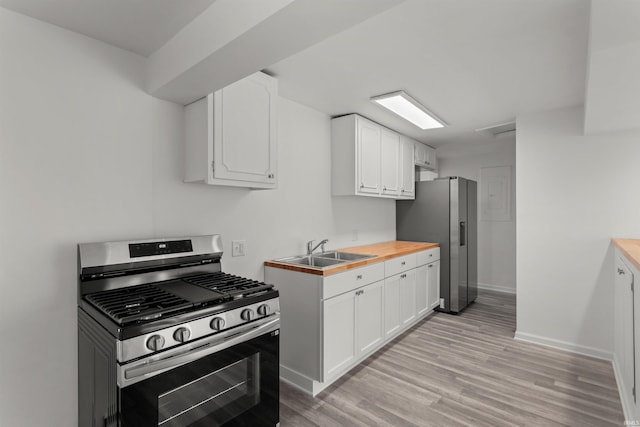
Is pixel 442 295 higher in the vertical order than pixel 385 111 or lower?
lower

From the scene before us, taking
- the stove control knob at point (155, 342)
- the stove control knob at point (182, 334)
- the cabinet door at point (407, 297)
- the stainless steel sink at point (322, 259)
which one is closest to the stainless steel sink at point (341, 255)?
the stainless steel sink at point (322, 259)

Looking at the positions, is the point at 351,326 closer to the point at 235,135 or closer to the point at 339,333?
the point at 339,333

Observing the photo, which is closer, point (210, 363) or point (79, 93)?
point (210, 363)

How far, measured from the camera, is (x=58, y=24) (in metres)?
1.65

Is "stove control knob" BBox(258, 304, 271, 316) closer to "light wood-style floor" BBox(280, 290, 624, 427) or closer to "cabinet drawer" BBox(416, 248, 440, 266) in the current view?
"light wood-style floor" BBox(280, 290, 624, 427)

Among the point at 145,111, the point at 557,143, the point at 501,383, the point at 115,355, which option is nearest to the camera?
the point at 115,355

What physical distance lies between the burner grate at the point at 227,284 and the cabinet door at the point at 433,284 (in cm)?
260

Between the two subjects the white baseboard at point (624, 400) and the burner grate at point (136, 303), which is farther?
the white baseboard at point (624, 400)

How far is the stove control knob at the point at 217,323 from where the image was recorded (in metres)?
1.49

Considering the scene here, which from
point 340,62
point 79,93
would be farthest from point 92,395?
point 340,62

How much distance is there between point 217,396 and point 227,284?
560 mm

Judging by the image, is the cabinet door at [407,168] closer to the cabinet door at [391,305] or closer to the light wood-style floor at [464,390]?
the cabinet door at [391,305]

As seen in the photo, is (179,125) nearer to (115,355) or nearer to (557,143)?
(115,355)

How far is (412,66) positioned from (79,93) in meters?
2.00
